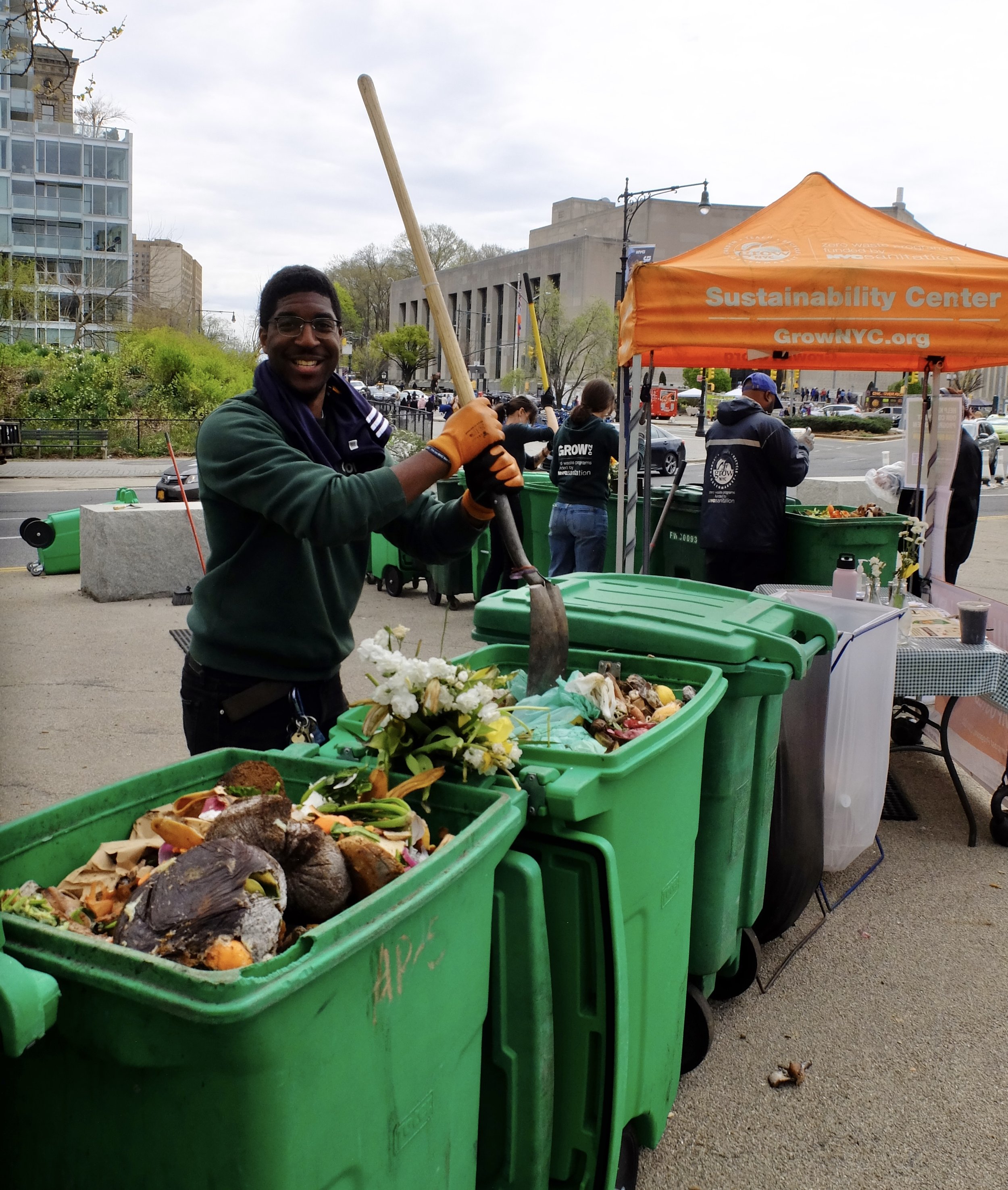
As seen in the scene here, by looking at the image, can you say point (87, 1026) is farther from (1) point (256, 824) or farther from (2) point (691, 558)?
(2) point (691, 558)

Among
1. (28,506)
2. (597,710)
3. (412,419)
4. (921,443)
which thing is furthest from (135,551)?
(412,419)

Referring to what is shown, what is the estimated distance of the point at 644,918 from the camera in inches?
91.3

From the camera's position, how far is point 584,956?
6.67ft

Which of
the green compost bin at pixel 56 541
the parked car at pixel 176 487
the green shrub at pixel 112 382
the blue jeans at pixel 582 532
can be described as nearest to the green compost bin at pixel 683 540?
the blue jeans at pixel 582 532

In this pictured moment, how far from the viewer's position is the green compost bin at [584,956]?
1.93 meters

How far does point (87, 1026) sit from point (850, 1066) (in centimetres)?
262

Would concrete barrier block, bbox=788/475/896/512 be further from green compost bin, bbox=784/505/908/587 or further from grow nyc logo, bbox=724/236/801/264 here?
grow nyc logo, bbox=724/236/801/264

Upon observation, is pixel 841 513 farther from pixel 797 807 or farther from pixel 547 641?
pixel 547 641

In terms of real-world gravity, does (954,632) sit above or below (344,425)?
below

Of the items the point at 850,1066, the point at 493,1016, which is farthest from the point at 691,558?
the point at 493,1016

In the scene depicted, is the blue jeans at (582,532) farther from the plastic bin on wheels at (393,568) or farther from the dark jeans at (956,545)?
the dark jeans at (956,545)

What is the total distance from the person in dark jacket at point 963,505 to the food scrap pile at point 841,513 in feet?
2.48

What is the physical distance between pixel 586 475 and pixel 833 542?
2075 millimetres

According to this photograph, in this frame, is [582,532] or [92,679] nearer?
[92,679]
